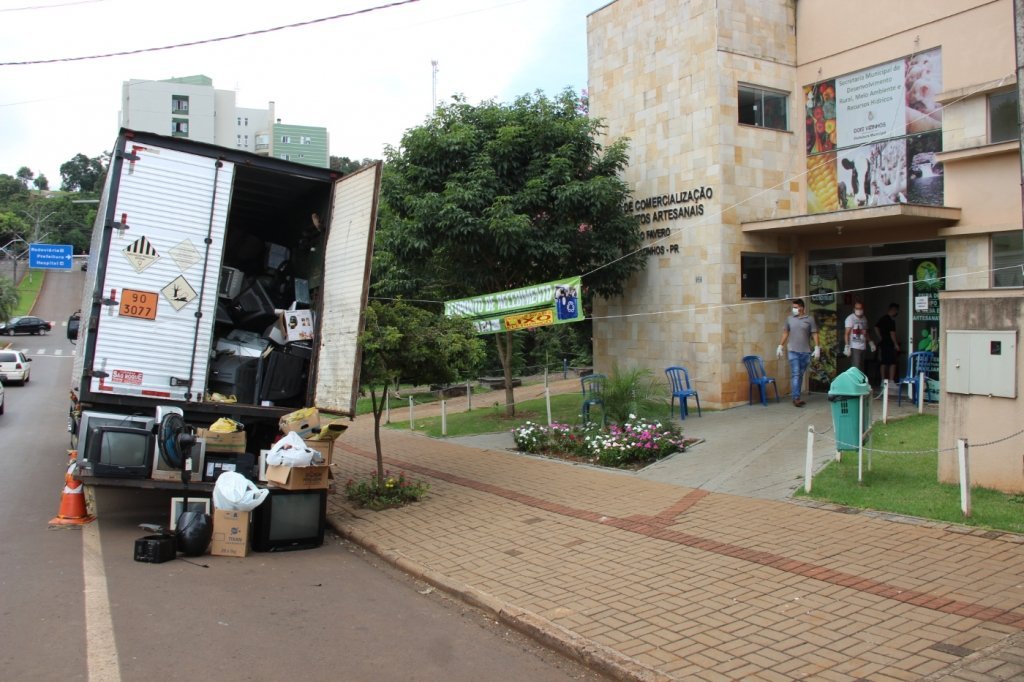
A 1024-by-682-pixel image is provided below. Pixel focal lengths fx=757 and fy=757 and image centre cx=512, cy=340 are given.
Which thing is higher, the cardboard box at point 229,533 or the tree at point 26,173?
the tree at point 26,173

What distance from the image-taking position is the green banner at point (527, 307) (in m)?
12.5

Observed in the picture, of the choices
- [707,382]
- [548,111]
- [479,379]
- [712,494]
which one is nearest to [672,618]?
[712,494]

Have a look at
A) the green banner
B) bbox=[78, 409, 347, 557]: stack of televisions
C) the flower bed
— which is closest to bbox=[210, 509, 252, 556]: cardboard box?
bbox=[78, 409, 347, 557]: stack of televisions

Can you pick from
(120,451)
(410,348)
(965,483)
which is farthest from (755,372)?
(120,451)

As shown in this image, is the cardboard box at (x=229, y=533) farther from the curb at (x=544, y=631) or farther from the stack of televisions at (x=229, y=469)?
the curb at (x=544, y=631)

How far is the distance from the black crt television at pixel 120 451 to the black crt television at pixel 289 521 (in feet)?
4.25

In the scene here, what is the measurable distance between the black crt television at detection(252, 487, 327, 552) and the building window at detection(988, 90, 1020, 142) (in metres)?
11.1

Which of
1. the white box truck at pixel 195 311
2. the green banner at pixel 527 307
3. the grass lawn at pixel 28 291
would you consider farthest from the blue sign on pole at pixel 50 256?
the white box truck at pixel 195 311

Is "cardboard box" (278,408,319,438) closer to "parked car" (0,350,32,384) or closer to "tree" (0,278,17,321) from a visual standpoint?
"parked car" (0,350,32,384)

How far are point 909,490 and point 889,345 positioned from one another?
695cm

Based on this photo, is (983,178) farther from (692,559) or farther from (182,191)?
(182,191)

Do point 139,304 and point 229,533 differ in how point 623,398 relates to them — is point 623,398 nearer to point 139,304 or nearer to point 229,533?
point 229,533

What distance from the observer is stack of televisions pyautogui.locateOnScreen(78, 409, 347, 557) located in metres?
7.18

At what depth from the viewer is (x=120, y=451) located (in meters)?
7.48
